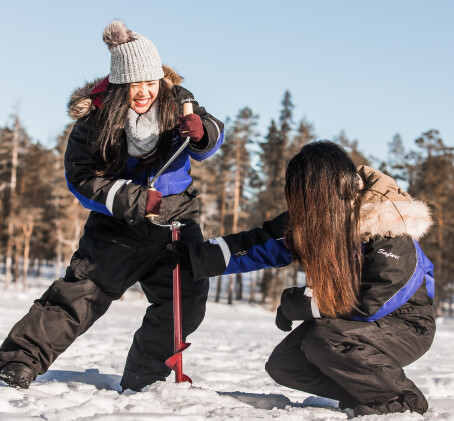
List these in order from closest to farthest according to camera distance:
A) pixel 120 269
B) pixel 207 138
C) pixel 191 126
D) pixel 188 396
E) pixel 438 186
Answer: pixel 188 396 → pixel 191 126 → pixel 207 138 → pixel 120 269 → pixel 438 186

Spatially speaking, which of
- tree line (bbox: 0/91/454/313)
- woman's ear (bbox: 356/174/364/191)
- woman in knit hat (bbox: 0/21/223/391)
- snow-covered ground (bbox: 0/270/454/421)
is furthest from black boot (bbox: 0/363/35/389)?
tree line (bbox: 0/91/454/313)

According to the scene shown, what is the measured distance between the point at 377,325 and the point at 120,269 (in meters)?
1.59

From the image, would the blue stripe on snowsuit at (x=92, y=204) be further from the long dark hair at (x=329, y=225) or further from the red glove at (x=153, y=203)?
the long dark hair at (x=329, y=225)

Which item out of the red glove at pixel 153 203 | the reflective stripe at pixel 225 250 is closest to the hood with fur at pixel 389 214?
the reflective stripe at pixel 225 250

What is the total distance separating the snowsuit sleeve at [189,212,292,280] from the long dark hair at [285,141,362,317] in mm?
331

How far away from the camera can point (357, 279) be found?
2480 millimetres

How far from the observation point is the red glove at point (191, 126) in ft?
9.34

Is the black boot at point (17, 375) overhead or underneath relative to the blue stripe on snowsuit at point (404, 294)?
underneath

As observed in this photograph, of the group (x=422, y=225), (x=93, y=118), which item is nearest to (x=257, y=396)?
(x=422, y=225)

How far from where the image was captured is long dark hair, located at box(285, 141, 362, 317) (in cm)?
247

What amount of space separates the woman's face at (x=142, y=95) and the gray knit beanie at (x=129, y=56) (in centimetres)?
6

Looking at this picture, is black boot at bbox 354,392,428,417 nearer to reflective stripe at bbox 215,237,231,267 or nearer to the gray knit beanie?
reflective stripe at bbox 215,237,231,267

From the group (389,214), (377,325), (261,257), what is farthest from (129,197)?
(377,325)

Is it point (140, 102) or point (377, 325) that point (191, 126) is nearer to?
point (140, 102)
